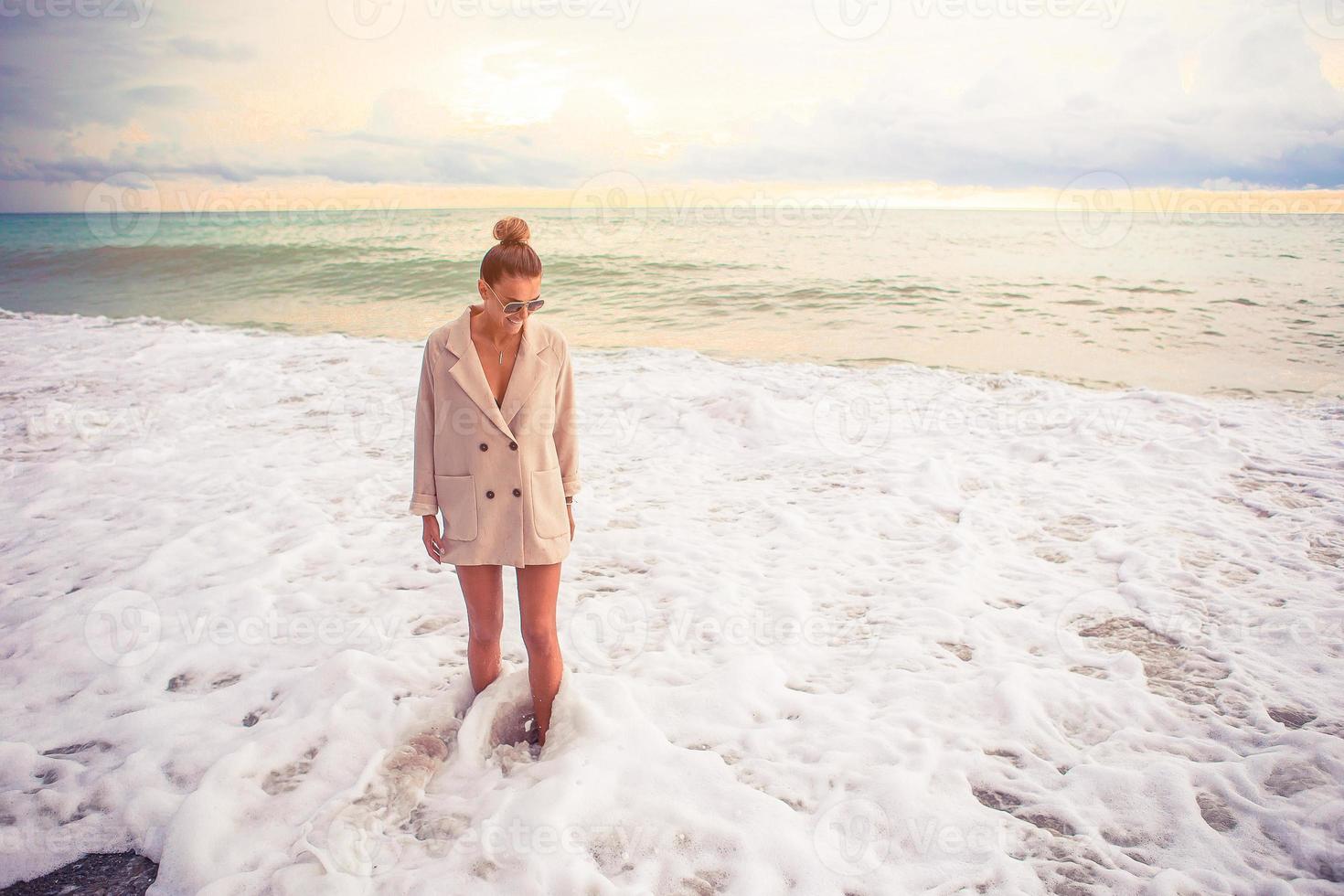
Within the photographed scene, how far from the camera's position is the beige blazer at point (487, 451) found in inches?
112

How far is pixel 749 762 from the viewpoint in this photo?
336 centimetres

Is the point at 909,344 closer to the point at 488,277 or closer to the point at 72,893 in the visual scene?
the point at 488,277

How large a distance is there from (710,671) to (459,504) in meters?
1.94

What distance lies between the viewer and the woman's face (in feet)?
8.80

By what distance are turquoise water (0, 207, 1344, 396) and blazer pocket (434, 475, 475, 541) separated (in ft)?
35.0

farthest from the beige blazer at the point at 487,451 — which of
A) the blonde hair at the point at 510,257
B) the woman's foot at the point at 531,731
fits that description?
the woman's foot at the point at 531,731

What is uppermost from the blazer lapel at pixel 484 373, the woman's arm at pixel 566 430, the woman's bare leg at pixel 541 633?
the blazer lapel at pixel 484 373

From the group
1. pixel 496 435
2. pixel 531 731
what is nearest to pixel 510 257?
pixel 496 435

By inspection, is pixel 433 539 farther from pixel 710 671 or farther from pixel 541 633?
pixel 710 671

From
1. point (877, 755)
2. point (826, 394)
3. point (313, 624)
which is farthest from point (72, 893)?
point (826, 394)

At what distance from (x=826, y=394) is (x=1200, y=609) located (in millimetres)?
6063

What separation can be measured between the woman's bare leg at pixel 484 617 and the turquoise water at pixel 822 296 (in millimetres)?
10334

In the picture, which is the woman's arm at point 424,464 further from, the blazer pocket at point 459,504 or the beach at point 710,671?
the beach at point 710,671

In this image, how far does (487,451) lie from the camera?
2883mm
